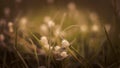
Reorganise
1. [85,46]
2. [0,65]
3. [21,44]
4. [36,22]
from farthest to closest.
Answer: [36,22]
[85,46]
[21,44]
[0,65]

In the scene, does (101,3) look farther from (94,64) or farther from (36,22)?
(94,64)

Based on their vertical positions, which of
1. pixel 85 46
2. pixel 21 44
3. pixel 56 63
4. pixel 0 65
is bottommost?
pixel 56 63

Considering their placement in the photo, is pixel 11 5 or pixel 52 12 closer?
pixel 52 12

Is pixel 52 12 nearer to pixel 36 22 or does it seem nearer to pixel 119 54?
pixel 36 22

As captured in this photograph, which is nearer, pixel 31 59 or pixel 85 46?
pixel 31 59

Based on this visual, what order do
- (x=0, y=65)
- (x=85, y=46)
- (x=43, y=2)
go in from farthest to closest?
(x=43, y=2)
(x=85, y=46)
(x=0, y=65)

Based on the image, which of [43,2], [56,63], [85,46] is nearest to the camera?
[56,63]

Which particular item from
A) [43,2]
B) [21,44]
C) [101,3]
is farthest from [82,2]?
[21,44]

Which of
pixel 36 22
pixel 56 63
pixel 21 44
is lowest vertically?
pixel 56 63

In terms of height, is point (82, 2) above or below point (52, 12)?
above

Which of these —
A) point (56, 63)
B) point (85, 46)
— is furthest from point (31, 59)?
point (85, 46)
